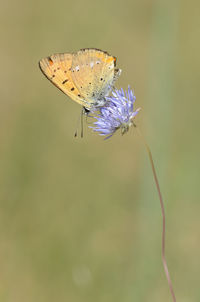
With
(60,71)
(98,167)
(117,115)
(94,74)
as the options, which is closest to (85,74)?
(94,74)

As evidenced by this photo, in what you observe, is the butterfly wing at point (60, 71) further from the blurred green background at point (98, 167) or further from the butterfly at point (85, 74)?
the blurred green background at point (98, 167)

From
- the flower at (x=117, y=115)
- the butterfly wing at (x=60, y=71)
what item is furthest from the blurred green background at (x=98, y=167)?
the butterfly wing at (x=60, y=71)

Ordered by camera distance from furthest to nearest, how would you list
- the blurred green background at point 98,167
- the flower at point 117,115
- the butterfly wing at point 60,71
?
1. the blurred green background at point 98,167
2. the butterfly wing at point 60,71
3. the flower at point 117,115

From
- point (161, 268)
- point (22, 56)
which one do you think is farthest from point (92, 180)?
point (22, 56)

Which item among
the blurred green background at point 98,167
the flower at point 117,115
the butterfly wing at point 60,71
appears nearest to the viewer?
the flower at point 117,115

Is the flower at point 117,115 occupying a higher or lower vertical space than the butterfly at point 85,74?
lower

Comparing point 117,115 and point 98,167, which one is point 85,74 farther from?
point 98,167

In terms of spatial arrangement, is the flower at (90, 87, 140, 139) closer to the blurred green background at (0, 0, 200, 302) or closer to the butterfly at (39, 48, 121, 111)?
the butterfly at (39, 48, 121, 111)

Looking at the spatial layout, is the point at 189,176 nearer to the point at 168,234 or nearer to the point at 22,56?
the point at 168,234
